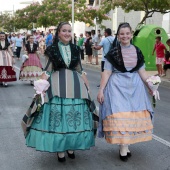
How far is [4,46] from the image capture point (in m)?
11.8

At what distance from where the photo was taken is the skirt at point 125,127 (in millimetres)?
4664

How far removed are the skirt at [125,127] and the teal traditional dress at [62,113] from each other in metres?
0.23

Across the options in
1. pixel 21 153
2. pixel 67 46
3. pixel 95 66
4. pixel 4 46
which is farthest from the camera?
pixel 95 66

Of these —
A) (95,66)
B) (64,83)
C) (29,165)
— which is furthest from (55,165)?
(95,66)

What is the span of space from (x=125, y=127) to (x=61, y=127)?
77 centimetres

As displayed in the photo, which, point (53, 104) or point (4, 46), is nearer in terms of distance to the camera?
point (53, 104)

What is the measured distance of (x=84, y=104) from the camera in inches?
188

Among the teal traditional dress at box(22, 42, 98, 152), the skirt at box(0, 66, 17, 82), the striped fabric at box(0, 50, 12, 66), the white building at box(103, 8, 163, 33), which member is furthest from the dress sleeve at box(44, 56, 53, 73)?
the white building at box(103, 8, 163, 33)

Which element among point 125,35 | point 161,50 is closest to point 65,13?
point 161,50

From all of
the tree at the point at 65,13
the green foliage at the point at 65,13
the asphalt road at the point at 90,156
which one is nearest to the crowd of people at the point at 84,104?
the asphalt road at the point at 90,156

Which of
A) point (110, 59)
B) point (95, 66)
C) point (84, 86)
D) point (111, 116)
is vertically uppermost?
point (110, 59)

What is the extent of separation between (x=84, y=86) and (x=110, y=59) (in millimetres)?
467

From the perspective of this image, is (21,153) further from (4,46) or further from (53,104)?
(4,46)

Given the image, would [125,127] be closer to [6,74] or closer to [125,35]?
[125,35]
